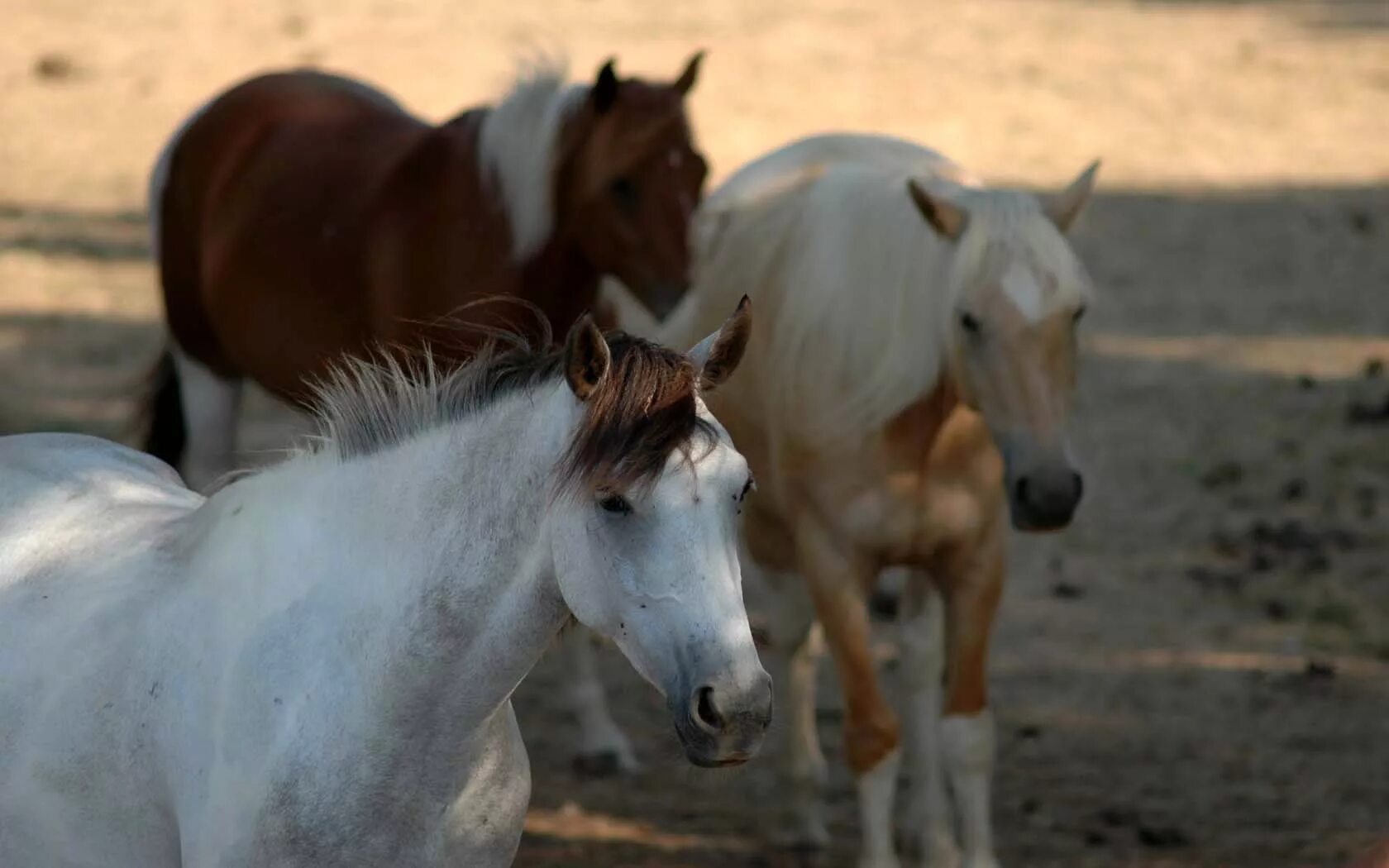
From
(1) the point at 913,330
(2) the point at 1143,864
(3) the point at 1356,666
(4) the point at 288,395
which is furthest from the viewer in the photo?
(3) the point at 1356,666

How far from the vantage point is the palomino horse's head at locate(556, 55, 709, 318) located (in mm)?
5047

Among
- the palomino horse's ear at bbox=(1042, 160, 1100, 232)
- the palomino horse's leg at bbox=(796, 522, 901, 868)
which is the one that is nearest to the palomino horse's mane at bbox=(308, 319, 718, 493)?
the palomino horse's leg at bbox=(796, 522, 901, 868)

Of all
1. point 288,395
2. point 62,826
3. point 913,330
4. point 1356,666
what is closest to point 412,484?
point 62,826

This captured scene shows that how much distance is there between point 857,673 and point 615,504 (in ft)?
6.97

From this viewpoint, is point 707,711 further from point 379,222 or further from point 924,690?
point 379,222

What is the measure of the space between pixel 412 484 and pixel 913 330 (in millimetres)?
1942

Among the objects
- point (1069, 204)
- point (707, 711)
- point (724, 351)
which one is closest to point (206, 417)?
point (1069, 204)

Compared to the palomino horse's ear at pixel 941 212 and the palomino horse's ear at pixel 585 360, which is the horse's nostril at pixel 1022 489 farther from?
the palomino horse's ear at pixel 585 360

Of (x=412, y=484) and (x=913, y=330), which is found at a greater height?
(x=412, y=484)

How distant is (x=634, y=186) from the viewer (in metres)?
5.11

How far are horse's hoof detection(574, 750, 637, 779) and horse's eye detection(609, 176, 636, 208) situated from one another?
1.64 meters

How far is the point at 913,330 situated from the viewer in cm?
462

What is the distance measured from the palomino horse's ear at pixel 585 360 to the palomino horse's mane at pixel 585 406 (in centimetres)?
1

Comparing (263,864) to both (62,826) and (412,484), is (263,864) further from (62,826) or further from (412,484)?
(412,484)
